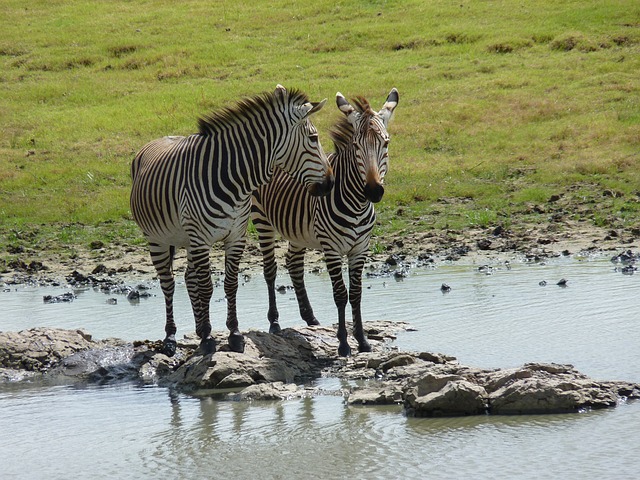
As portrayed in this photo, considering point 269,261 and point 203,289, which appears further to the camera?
point 269,261

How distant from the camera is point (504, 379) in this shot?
27.1 ft

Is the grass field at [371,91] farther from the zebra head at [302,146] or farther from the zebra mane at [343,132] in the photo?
the zebra head at [302,146]

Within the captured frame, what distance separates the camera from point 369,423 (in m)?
8.04

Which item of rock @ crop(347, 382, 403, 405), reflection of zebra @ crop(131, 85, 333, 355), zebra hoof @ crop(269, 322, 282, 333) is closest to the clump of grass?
→ zebra hoof @ crop(269, 322, 282, 333)

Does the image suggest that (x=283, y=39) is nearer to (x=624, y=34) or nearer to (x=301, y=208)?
(x=624, y=34)

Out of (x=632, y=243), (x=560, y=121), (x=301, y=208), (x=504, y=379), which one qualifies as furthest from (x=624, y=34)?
(x=504, y=379)

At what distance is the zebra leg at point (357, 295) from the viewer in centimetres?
1016

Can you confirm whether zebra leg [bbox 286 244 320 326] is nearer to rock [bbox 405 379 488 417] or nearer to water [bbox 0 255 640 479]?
water [bbox 0 255 640 479]

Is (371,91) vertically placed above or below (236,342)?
above

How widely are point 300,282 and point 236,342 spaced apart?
1.86 meters

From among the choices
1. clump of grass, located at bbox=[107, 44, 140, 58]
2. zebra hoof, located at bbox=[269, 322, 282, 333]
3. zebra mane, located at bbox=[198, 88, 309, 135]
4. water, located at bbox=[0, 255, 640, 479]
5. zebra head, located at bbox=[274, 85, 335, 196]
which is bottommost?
water, located at bbox=[0, 255, 640, 479]

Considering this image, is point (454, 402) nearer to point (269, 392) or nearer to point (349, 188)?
point (269, 392)

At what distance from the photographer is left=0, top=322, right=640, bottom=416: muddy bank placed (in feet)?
26.3

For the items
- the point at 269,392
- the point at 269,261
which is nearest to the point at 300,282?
the point at 269,261
